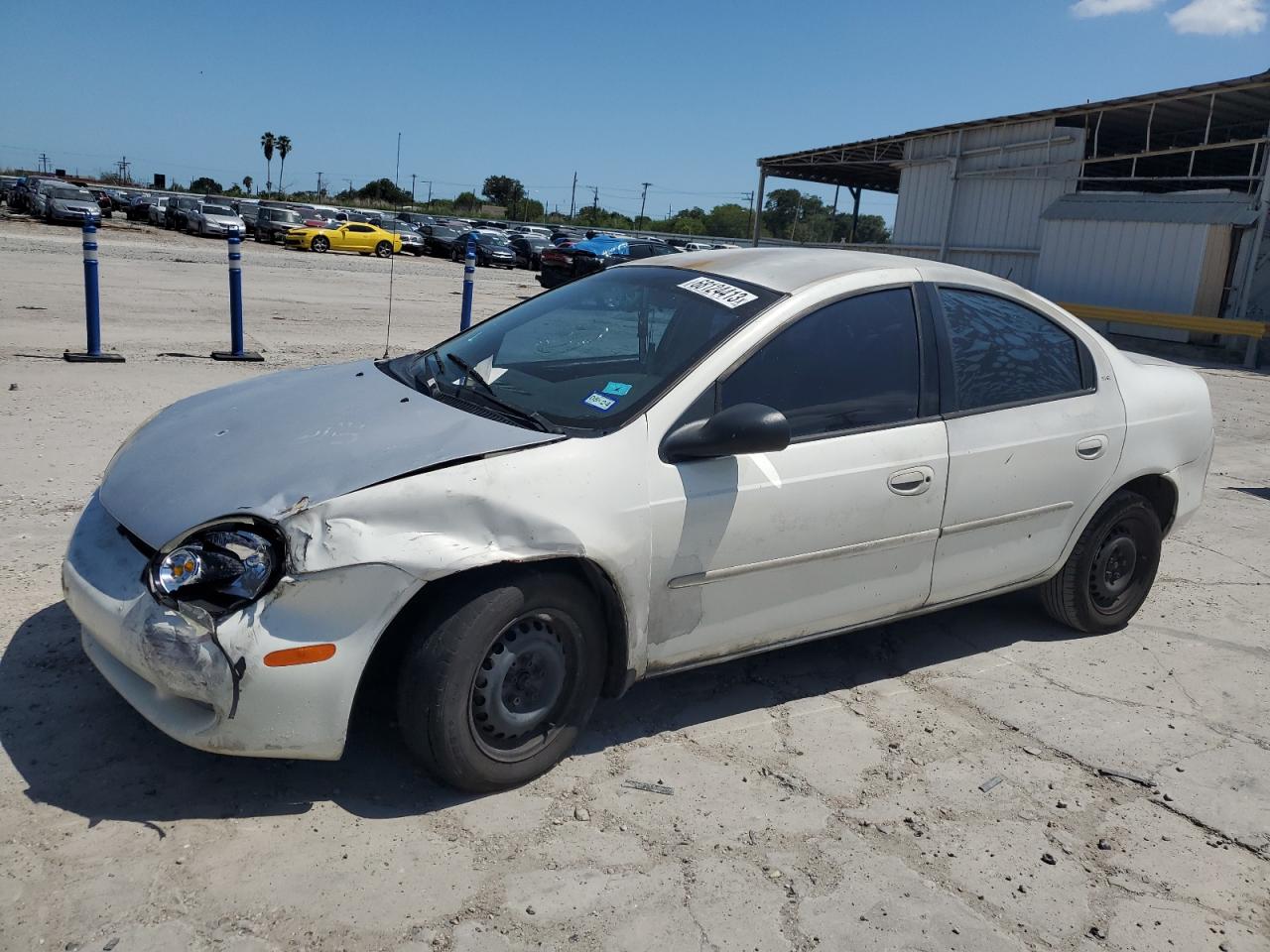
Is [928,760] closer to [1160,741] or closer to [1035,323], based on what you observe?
[1160,741]

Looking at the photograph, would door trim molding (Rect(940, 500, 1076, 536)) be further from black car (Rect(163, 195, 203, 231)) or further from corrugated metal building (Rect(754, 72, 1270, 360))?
black car (Rect(163, 195, 203, 231))

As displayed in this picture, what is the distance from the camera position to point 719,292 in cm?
376

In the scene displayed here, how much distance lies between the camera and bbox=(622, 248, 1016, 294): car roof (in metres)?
3.80

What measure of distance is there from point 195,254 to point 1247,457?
2493 centimetres

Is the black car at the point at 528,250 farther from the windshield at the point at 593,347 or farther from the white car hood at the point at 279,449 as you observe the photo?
the white car hood at the point at 279,449

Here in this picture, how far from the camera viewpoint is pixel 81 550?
A: 310 cm

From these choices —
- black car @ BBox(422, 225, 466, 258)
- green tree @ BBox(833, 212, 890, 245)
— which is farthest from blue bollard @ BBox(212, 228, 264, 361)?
green tree @ BBox(833, 212, 890, 245)

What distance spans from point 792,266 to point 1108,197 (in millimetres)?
23486

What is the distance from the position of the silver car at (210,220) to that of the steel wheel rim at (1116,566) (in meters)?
38.0

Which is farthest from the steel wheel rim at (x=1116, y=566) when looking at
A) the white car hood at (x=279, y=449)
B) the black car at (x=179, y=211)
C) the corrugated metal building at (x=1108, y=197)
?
the black car at (x=179, y=211)

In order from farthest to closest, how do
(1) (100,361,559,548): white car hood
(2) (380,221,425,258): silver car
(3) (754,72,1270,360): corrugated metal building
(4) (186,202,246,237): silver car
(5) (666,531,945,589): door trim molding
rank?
1. (2) (380,221,425,258): silver car
2. (4) (186,202,246,237): silver car
3. (3) (754,72,1270,360): corrugated metal building
4. (5) (666,531,945,589): door trim molding
5. (1) (100,361,559,548): white car hood

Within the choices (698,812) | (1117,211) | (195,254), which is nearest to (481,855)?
(698,812)

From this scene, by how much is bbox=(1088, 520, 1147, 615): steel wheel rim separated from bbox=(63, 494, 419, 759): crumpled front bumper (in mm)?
3234

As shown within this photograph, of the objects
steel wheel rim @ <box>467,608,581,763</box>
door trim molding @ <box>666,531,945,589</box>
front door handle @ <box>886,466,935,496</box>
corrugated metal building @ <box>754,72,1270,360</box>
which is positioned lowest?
steel wheel rim @ <box>467,608,581,763</box>
